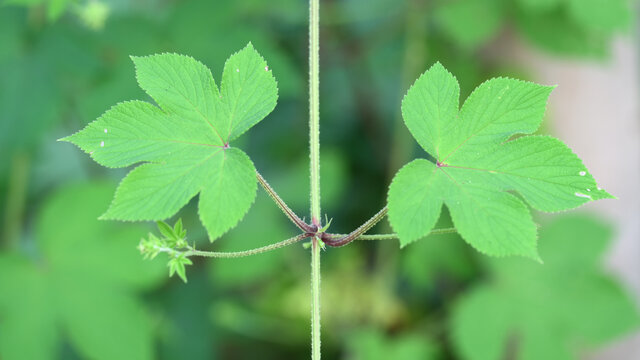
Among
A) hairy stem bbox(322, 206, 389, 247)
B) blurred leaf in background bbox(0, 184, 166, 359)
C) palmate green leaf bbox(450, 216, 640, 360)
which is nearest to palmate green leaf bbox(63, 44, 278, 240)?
hairy stem bbox(322, 206, 389, 247)

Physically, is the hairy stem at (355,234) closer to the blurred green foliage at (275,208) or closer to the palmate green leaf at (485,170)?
the palmate green leaf at (485,170)

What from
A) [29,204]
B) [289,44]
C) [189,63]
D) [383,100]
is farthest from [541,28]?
[29,204]

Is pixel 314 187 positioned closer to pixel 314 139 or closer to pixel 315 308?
pixel 314 139

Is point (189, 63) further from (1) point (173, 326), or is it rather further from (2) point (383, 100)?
(2) point (383, 100)

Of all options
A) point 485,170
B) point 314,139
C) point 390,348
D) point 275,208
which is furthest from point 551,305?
point 314,139

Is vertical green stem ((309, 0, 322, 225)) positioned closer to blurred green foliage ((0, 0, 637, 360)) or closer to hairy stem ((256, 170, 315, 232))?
hairy stem ((256, 170, 315, 232))
